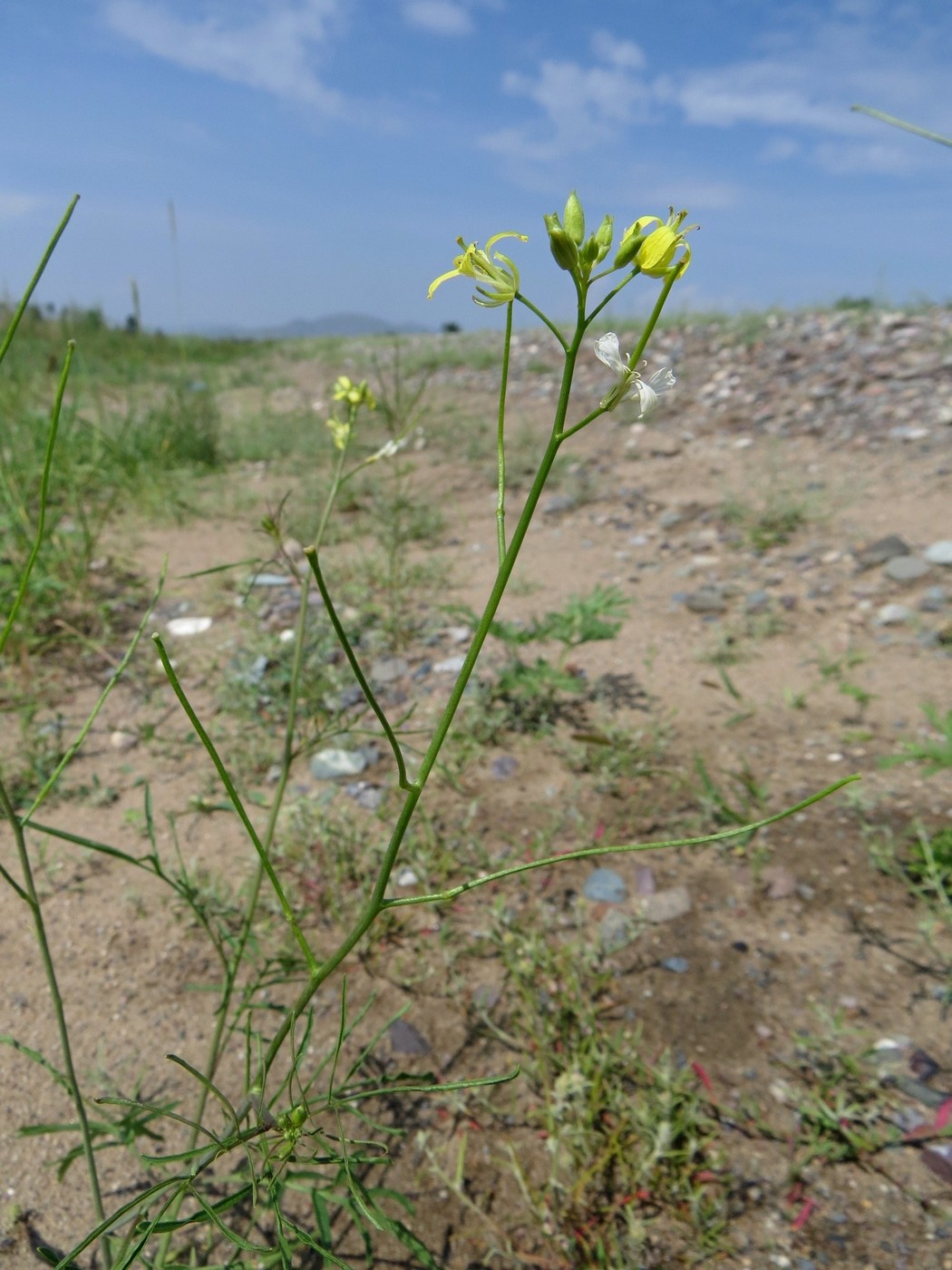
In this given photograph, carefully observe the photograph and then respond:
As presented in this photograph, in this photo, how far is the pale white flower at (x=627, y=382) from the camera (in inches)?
24.5

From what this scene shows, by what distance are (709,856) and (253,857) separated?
103 centimetres

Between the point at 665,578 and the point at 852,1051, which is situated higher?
the point at 665,578

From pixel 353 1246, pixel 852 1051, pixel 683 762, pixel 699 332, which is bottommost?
pixel 353 1246

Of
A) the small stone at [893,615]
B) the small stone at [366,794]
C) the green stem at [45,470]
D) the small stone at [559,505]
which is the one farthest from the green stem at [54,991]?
the small stone at [559,505]

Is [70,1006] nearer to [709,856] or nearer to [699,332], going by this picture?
[709,856]

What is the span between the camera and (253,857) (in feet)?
6.19

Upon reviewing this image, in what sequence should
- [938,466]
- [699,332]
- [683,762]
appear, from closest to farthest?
1. [683,762]
2. [938,466]
3. [699,332]

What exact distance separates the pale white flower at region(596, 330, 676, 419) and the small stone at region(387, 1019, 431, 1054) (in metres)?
1.25

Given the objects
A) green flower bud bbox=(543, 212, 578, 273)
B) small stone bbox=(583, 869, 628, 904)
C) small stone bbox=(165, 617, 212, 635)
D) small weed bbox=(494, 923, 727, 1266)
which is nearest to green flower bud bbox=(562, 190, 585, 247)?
green flower bud bbox=(543, 212, 578, 273)

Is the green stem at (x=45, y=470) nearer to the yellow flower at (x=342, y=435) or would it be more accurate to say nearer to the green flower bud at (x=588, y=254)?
the green flower bud at (x=588, y=254)

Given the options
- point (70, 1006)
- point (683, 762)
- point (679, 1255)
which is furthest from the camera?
point (683, 762)

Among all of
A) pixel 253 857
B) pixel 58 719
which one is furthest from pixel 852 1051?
pixel 58 719

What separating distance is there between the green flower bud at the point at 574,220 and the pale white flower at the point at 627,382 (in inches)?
3.3

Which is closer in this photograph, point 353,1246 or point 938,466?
point 353,1246
